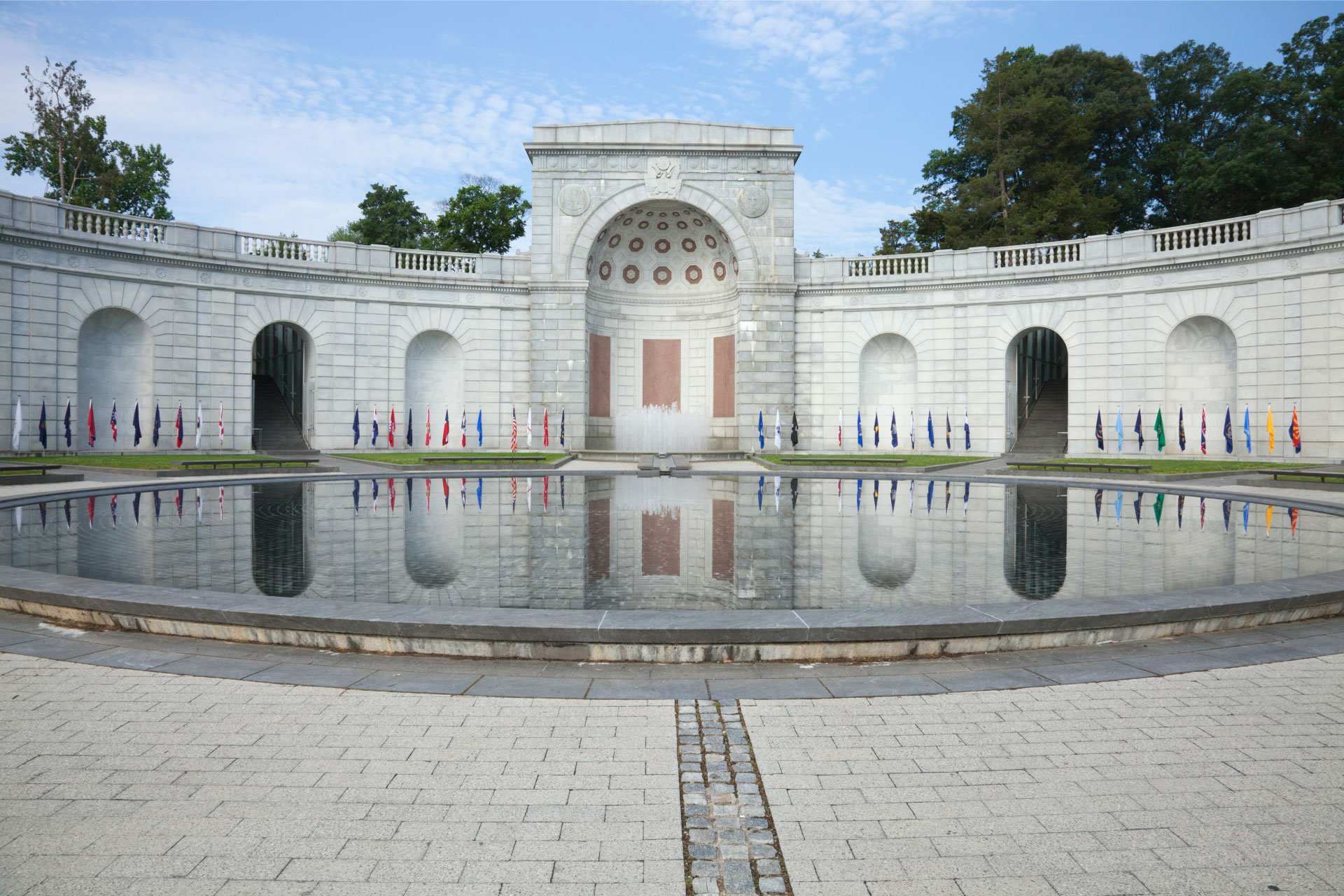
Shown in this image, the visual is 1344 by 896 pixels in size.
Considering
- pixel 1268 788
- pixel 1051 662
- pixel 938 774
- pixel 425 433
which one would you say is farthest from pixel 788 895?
pixel 425 433

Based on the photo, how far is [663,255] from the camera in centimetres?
3841

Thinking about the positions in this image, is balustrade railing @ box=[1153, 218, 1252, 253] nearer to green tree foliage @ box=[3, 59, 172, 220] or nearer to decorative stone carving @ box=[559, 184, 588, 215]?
decorative stone carving @ box=[559, 184, 588, 215]

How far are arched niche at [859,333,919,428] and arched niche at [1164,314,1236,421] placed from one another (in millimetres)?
9914

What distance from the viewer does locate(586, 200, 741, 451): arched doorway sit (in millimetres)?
36688

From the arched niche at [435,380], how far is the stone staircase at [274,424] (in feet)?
16.6

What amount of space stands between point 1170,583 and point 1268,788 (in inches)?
165

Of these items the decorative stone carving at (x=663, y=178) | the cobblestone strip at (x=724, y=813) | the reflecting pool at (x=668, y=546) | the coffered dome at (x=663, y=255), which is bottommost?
the cobblestone strip at (x=724, y=813)

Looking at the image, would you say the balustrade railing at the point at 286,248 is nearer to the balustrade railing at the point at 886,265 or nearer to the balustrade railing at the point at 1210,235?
the balustrade railing at the point at 886,265

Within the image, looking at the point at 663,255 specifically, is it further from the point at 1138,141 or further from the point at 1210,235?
the point at 1138,141

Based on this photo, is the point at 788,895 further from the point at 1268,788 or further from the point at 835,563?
the point at 835,563

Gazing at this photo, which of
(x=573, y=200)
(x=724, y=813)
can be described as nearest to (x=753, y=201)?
(x=573, y=200)

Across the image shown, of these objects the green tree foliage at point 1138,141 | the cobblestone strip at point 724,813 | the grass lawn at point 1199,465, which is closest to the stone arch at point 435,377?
the grass lawn at point 1199,465

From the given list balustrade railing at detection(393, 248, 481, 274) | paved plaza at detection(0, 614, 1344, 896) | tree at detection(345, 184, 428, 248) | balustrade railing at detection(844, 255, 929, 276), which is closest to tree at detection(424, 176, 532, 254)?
tree at detection(345, 184, 428, 248)

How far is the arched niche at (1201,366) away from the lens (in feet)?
95.2
